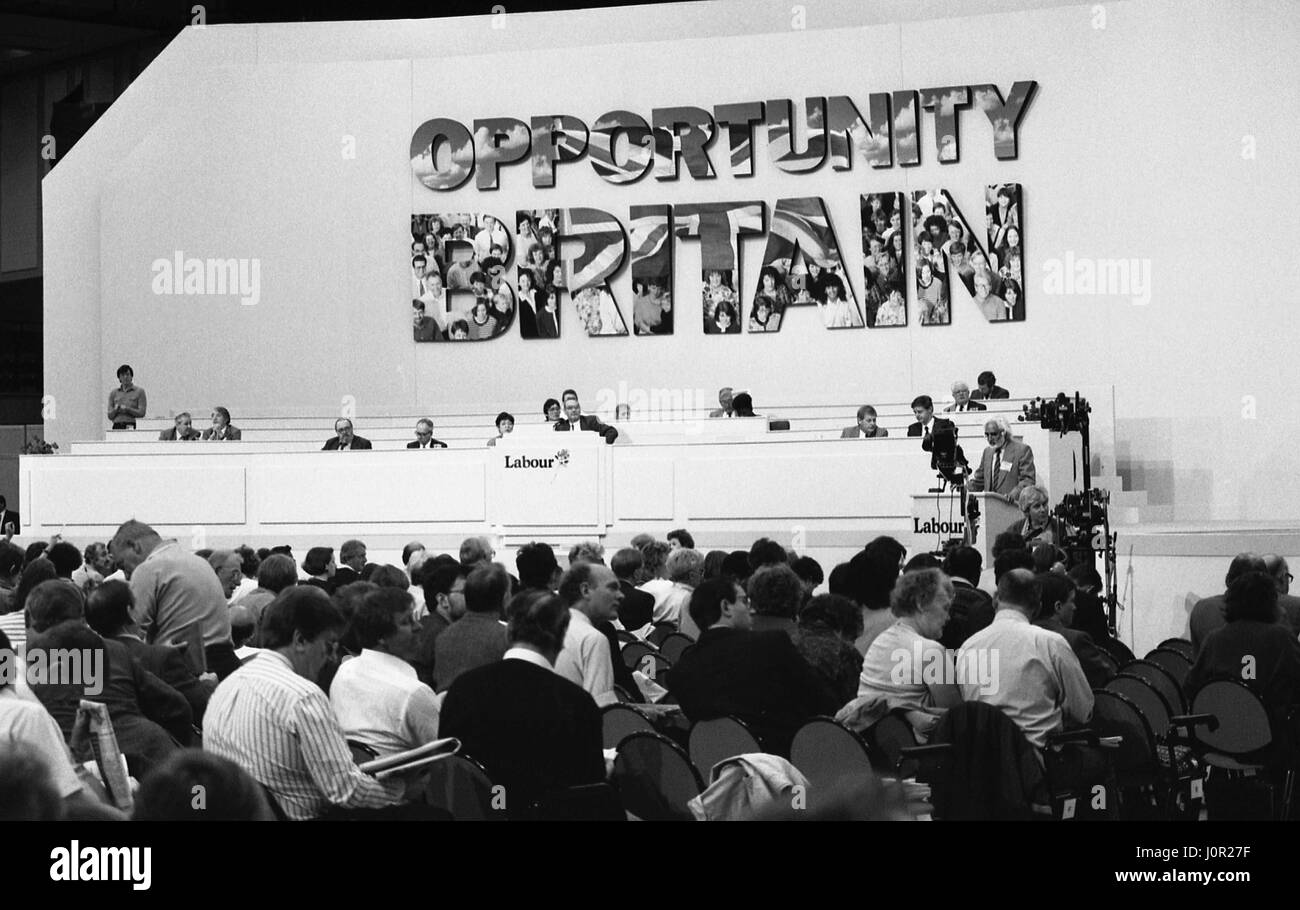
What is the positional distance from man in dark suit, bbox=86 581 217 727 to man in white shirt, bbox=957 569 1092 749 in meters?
2.85

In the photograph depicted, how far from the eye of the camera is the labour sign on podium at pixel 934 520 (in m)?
12.5

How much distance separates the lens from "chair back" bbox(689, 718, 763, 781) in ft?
16.7

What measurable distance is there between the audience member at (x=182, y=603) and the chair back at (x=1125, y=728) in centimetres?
380

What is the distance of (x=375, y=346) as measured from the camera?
64.7 ft

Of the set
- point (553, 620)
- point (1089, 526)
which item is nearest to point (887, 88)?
point (1089, 526)

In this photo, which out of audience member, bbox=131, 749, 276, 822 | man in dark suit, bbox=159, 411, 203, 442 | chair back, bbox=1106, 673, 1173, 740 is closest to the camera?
audience member, bbox=131, 749, 276, 822

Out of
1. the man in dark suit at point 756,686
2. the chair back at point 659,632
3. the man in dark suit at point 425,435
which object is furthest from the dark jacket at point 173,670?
the man in dark suit at point 425,435

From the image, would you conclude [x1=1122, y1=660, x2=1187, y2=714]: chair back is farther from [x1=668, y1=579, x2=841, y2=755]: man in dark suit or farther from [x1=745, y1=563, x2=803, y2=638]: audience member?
[x1=668, y1=579, x2=841, y2=755]: man in dark suit

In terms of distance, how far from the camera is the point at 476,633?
244 inches

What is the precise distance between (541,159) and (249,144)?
374 centimetres

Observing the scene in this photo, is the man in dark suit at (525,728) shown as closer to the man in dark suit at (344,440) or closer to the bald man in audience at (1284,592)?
the bald man in audience at (1284,592)

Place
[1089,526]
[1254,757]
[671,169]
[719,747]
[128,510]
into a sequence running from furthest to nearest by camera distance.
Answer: [671,169] < [128,510] < [1089,526] < [1254,757] < [719,747]

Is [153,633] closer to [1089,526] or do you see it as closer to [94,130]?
[1089,526]

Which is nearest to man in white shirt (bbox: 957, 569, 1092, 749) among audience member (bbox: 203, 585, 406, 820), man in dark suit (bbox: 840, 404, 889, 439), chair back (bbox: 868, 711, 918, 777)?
chair back (bbox: 868, 711, 918, 777)
